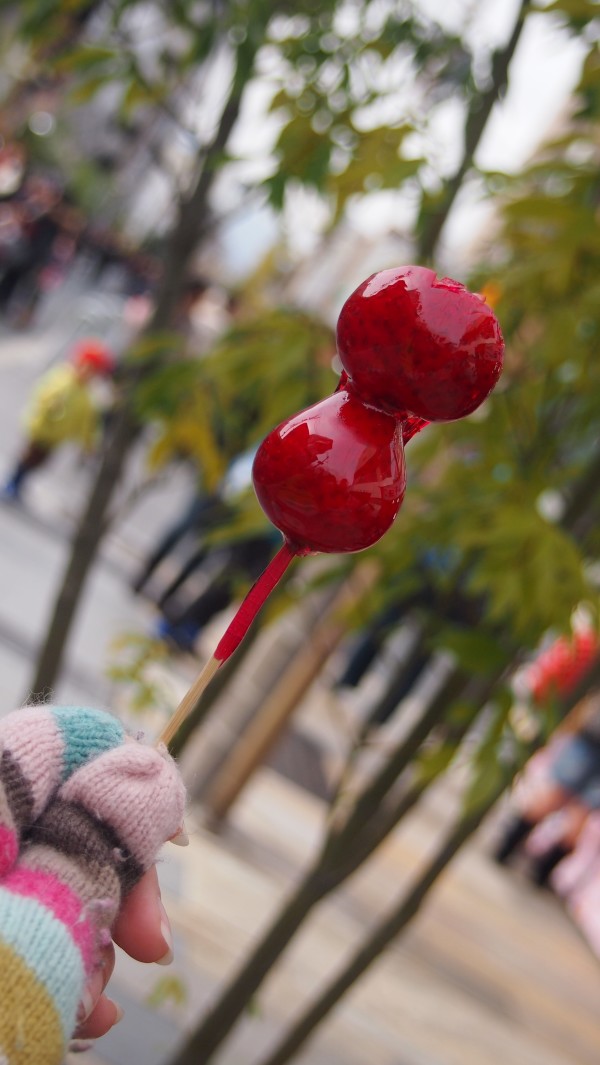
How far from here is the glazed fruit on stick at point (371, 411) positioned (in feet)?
2.91

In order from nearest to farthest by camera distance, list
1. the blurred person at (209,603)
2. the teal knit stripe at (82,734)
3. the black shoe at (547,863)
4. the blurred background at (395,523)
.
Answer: the teal knit stripe at (82,734) → the blurred background at (395,523) → the blurred person at (209,603) → the black shoe at (547,863)

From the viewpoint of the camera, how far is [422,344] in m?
0.89

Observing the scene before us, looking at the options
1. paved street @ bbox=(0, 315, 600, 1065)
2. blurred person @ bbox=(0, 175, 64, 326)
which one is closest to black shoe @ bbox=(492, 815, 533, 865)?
paved street @ bbox=(0, 315, 600, 1065)

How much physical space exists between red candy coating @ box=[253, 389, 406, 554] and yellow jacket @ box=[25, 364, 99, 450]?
19.4 ft

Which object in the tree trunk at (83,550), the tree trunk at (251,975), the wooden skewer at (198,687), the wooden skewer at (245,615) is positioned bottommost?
the tree trunk at (251,975)

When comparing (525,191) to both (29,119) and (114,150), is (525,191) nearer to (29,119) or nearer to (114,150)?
(29,119)

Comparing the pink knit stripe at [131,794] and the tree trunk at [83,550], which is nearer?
the pink knit stripe at [131,794]

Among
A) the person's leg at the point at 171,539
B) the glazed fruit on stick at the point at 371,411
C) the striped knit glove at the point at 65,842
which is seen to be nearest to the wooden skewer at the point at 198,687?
the glazed fruit on stick at the point at 371,411

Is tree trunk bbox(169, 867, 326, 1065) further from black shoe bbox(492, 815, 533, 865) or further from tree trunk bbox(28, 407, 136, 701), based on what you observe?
black shoe bbox(492, 815, 533, 865)

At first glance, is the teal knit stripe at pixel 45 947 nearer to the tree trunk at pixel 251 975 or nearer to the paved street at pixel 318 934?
the tree trunk at pixel 251 975

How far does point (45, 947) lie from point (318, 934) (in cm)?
429

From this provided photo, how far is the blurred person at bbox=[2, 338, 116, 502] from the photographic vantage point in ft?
22.5

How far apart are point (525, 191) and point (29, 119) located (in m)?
1.77

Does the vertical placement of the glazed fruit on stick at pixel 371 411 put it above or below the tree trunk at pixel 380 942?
above
